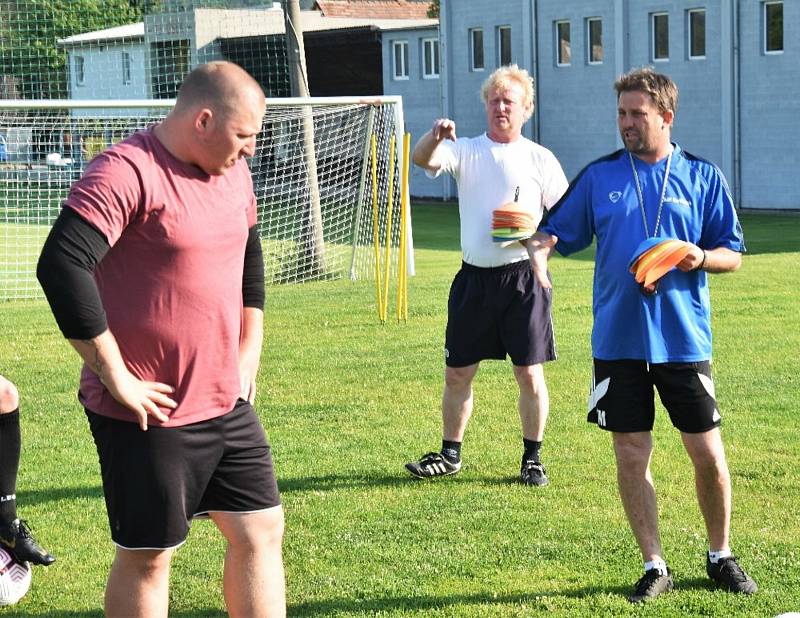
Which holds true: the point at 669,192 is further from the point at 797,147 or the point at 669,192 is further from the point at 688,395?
the point at 797,147

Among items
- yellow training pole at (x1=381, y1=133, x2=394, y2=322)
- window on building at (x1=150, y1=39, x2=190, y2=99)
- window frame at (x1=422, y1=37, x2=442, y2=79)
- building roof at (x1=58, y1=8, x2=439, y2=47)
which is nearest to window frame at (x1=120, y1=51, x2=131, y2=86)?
building roof at (x1=58, y1=8, x2=439, y2=47)

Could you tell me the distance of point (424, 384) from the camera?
31.3 feet

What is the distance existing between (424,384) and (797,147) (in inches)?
884

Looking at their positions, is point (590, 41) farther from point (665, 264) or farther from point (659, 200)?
point (665, 264)

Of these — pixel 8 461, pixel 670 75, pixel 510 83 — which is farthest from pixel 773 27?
pixel 8 461

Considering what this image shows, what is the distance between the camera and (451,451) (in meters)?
6.97

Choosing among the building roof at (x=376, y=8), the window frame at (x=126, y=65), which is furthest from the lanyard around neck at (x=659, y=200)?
the building roof at (x=376, y=8)

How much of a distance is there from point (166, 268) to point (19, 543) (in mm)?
2240

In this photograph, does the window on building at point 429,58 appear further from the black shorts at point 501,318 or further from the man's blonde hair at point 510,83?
the black shorts at point 501,318

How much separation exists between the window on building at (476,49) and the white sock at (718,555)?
34140 mm

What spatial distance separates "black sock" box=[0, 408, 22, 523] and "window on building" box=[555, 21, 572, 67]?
3170 centimetres

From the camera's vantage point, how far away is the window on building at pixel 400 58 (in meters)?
41.0

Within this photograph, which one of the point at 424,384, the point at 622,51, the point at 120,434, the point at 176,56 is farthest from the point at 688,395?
the point at 622,51

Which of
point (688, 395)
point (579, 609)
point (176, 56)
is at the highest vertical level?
point (176, 56)
